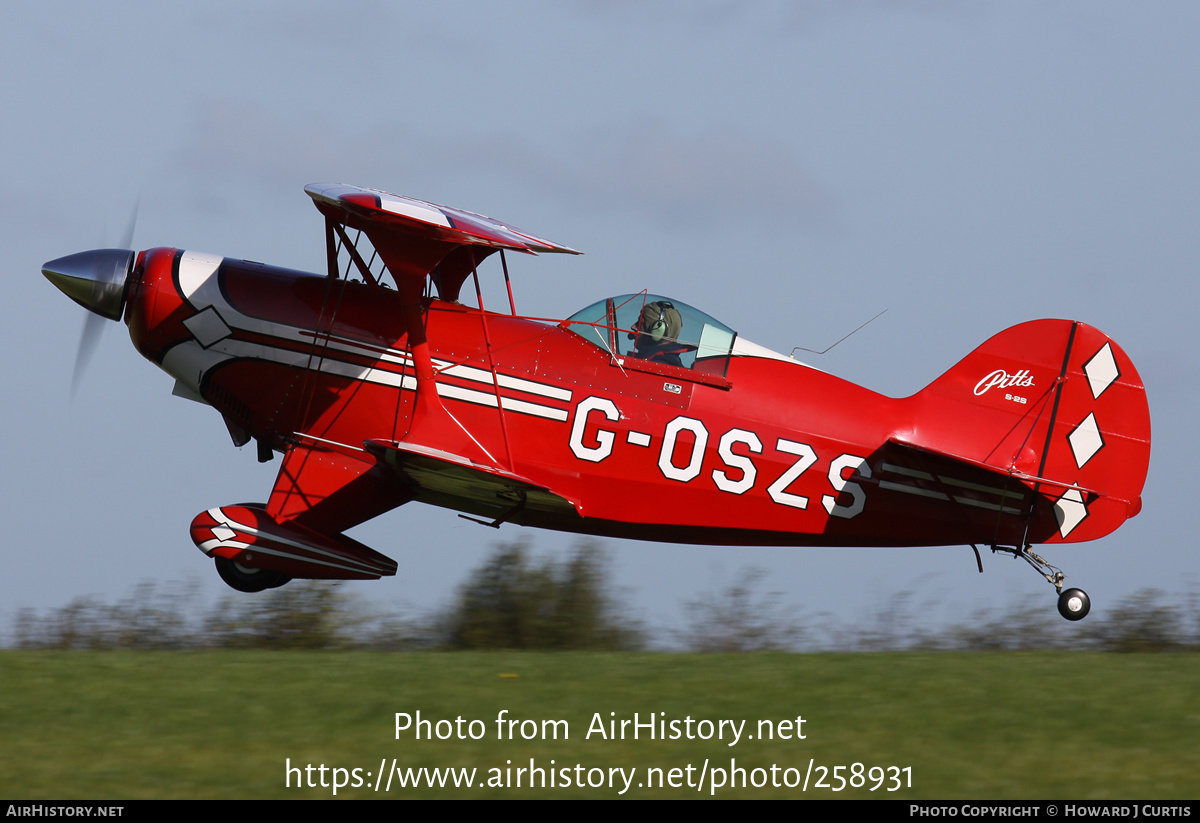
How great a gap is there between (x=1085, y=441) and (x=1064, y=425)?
194 mm

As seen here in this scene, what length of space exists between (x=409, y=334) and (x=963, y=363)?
4285 millimetres

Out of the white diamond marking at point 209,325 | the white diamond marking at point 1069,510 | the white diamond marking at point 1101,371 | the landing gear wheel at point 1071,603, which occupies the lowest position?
the landing gear wheel at point 1071,603

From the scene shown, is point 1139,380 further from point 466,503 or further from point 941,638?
point 466,503

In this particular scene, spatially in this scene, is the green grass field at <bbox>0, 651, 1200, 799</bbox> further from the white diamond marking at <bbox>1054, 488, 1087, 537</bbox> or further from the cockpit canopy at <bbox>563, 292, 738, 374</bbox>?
the cockpit canopy at <bbox>563, 292, 738, 374</bbox>

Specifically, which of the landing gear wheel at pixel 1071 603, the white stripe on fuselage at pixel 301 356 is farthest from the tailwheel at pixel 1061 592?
the white stripe on fuselage at pixel 301 356

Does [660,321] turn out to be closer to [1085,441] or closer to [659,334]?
[659,334]

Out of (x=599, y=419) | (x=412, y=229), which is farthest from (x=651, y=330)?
(x=412, y=229)

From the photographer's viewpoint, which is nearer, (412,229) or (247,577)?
(412,229)

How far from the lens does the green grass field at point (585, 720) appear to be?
528cm

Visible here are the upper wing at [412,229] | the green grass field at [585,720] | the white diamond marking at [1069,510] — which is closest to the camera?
the green grass field at [585,720]

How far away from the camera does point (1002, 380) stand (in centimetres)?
919

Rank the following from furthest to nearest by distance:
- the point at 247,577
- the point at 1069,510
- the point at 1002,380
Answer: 1. the point at 1002,380
2. the point at 1069,510
3. the point at 247,577

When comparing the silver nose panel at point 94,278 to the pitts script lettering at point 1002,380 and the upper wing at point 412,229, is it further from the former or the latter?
the pitts script lettering at point 1002,380

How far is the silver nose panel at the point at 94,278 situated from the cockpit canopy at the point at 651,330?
3.33 metres
